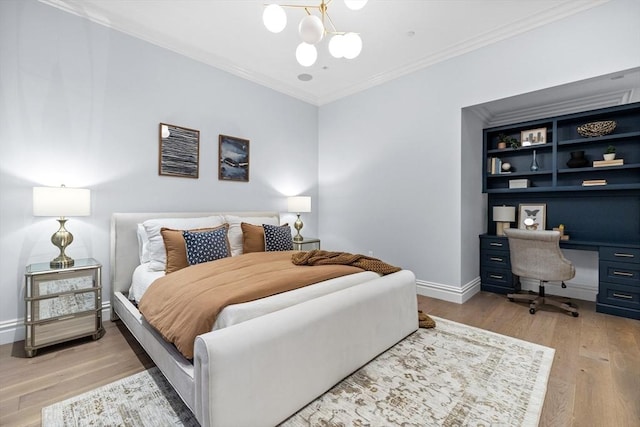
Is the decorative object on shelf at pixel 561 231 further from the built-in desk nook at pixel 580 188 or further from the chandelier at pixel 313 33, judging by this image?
the chandelier at pixel 313 33

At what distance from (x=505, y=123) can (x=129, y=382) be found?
16.4 ft

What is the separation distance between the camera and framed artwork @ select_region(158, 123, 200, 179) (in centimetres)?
326

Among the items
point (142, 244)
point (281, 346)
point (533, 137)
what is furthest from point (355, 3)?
point (533, 137)

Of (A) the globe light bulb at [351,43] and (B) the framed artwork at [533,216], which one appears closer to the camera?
(A) the globe light bulb at [351,43]

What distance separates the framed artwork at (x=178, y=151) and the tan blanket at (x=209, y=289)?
154 centimetres

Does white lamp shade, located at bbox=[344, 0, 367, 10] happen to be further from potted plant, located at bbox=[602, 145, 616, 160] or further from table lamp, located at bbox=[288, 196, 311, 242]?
potted plant, located at bbox=[602, 145, 616, 160]

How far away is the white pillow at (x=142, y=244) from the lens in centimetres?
280

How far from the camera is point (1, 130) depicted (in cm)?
236

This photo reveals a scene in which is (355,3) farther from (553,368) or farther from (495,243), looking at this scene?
(495,243)

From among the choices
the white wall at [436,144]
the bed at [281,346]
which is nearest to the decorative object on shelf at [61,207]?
the bed at [281,346]

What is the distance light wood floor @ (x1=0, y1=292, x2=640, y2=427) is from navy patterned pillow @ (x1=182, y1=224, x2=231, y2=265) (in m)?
0.84

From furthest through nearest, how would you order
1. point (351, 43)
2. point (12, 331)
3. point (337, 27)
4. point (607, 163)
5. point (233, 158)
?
point (233, 158)
point (607, 163)
point (337, 27)
point (12, 331)
point (351, 43)

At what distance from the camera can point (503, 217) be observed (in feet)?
13.0

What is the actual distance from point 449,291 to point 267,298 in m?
2.66
